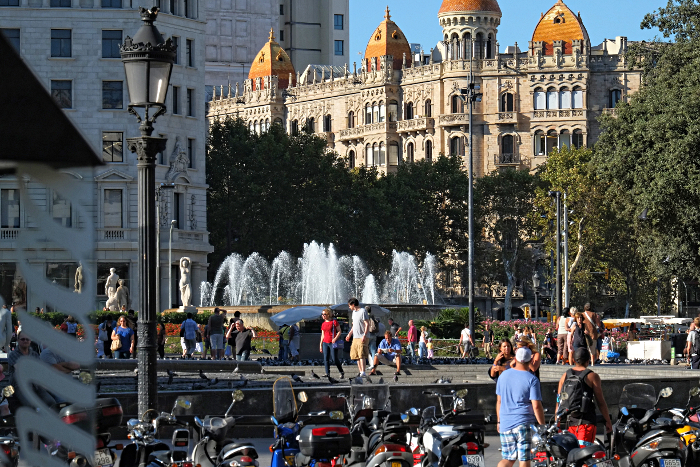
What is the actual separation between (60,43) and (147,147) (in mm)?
43918

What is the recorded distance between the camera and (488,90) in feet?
347

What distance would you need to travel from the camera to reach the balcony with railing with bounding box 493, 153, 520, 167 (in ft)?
341

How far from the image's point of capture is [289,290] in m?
64.8

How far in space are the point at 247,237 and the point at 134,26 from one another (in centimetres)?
1962

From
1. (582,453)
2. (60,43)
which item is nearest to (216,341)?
(582,453)

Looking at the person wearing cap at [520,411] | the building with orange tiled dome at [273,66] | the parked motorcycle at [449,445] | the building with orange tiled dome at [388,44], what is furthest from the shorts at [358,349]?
the building with orange tiled dome at [273,66]

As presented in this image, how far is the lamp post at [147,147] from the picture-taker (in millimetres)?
10711

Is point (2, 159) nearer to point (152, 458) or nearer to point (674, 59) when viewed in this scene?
point (152, 458)

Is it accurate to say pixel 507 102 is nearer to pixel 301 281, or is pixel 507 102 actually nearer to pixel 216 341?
pixel 301 281

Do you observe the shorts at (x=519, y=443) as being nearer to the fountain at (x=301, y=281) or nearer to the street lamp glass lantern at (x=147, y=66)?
the street lamp glass lantern at (x=147, y=66)

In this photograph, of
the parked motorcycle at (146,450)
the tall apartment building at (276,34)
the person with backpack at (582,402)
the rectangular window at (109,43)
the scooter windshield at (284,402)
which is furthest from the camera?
the tall apartment building at (276,34)

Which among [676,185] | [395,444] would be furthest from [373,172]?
[395,444]

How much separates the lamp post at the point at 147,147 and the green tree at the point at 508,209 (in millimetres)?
81356

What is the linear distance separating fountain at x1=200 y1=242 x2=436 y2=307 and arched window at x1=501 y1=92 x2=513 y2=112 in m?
30.8
